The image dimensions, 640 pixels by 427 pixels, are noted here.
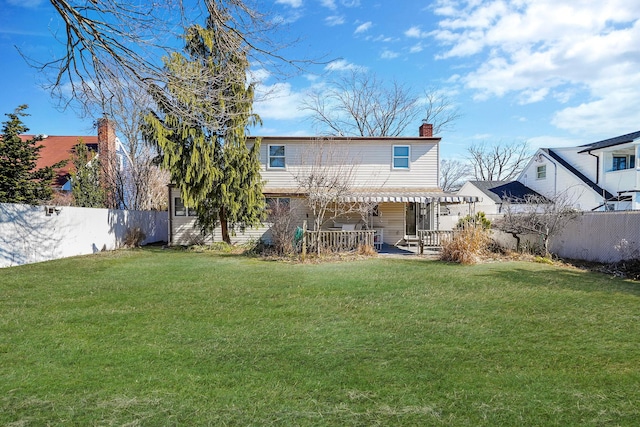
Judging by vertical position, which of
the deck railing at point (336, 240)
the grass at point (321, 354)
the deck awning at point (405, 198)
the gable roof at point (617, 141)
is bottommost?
the grass at point (321, 354)

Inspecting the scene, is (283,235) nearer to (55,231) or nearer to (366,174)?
(366,174)

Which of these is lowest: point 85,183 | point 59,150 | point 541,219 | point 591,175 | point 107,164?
point 541,219

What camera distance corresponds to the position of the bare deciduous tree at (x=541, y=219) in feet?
42.0

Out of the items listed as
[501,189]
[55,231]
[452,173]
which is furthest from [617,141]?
[55,231]

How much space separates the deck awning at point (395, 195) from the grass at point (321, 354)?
7.68 metres

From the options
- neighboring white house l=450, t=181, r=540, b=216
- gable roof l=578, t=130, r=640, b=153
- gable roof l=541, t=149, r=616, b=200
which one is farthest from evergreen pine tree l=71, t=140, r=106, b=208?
gable roof l=578, t=130, r=640, b=153

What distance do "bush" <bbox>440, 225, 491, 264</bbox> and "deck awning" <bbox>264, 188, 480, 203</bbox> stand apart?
150 inches

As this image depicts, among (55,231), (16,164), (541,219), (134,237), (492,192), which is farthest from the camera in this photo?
(492,192)

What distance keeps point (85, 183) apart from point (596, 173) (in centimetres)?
2993

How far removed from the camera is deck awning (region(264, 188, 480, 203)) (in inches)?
625

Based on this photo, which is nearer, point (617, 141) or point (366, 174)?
point (366, 174)

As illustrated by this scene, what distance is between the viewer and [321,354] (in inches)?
171

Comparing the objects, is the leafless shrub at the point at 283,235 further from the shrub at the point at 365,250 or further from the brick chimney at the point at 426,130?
the brick chimney at the point at 426,130

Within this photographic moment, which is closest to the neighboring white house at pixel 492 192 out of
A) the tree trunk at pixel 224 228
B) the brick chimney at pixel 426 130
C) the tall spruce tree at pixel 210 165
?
the brick chimney at pixel 426 130
